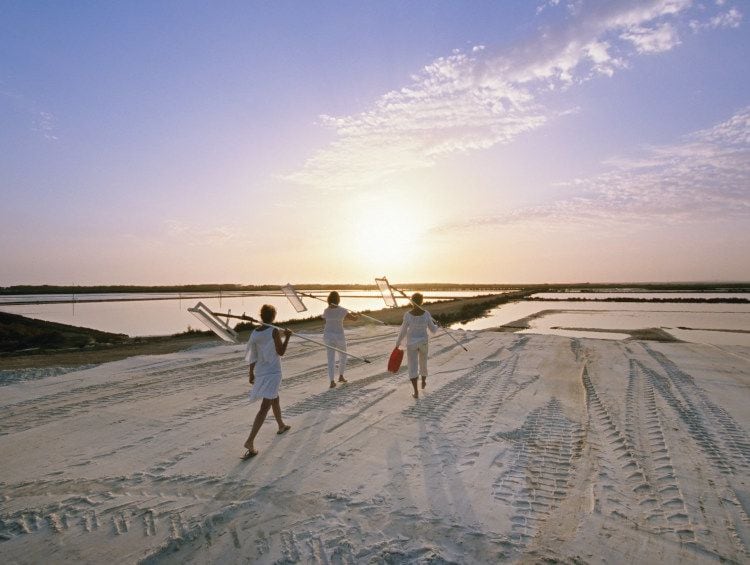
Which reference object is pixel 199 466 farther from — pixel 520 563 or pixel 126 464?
pixel 520 563

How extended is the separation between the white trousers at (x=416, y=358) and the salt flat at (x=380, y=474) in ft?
1.89

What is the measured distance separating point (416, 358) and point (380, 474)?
414 cm

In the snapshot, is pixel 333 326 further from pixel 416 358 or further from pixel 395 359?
pixel 416 358

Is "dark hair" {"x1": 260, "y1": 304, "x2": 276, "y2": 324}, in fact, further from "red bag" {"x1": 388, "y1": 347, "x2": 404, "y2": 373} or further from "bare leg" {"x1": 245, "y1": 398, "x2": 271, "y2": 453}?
"red bag" {"x1": 388, "y1": 347, "x2": 404, "y2": 373}

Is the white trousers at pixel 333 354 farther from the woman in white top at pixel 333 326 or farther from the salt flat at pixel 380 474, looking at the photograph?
the salt flat at pixel 380 474

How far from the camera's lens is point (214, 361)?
45.9ft

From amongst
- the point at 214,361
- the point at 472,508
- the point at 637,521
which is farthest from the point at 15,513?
the point at 214,361

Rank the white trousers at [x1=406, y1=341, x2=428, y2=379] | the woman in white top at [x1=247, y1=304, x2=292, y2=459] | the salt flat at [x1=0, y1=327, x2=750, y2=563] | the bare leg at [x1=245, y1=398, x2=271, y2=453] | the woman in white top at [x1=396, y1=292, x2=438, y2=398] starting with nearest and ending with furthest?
the salt flat at [x1=0, y1=327, x2=750, y2=563], the bare leg at [x1=245, y1=398, x2=271, y2=453], the woman in white top at [x1=247, y1=304, x2=292, y2=459], the white trousers at [x1=406, y1=341, x2=428, y2=379], the woman in white top at [x1=396, y1=292, x2=438, y2=398]

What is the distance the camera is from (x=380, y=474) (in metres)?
5.47

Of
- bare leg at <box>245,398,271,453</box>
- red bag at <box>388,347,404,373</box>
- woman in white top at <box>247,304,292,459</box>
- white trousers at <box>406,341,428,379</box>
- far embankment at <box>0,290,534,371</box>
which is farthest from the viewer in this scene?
far embankment at <box>0,290,534,371</box>

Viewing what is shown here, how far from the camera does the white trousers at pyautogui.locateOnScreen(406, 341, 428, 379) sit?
9359 mm

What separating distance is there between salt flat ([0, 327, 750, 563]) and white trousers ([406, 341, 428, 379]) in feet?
1.89

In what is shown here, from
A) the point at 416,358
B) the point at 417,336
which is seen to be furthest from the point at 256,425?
the point at 417,336

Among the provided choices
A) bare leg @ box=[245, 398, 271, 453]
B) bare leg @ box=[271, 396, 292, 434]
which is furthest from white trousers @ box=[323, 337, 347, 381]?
bare leg @ box=[245, 398, 271, 453]
